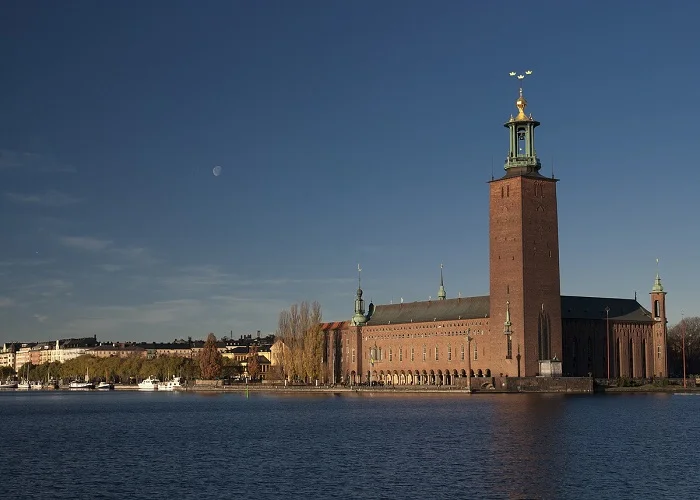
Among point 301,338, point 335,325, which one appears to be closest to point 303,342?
point 301,338

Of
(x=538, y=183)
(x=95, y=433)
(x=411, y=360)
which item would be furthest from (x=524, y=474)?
(x=411, y=360)

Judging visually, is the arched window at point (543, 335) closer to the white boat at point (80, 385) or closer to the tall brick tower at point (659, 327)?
the tall brick tower at point (659, 327)

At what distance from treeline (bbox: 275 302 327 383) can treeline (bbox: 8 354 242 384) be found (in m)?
27.5

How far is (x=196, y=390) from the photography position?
128750 mm

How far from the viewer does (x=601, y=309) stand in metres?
103

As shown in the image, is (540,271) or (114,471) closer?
(114,471)

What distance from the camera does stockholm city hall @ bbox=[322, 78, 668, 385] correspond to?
89.5m

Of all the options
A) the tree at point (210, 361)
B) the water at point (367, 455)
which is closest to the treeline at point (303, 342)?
the tree at point (210, 361)

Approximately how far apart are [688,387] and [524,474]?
230 ft

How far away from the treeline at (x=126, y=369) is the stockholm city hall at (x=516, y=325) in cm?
2842

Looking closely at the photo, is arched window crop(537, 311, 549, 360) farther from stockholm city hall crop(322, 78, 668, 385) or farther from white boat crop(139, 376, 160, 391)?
white boat crop(139, 376, 160, 391)

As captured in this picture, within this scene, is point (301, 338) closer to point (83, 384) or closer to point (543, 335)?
point (543, 335)

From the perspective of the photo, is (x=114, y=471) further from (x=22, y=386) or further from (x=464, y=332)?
(x=22, y=386)

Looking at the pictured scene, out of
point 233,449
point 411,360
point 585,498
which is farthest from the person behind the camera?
point 411,360
